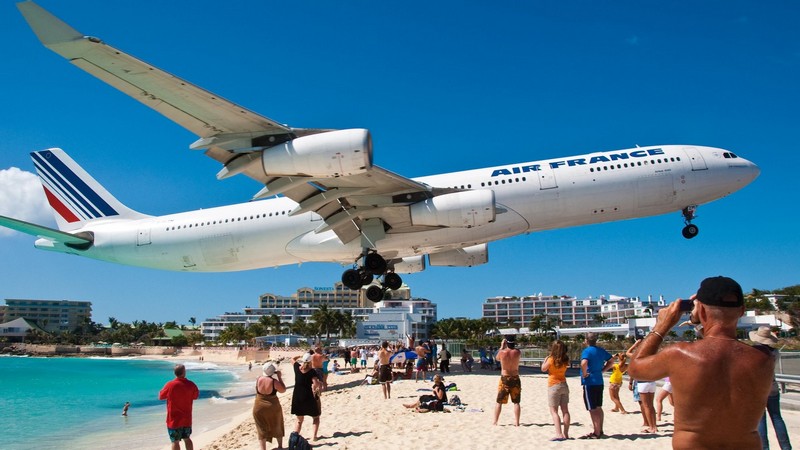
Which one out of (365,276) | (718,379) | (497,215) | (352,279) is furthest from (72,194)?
(718,379)

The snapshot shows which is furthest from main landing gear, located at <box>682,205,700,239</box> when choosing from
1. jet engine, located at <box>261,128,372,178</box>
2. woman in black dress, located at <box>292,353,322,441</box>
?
woman in black dress, located at <box>292,353,322,441</box>

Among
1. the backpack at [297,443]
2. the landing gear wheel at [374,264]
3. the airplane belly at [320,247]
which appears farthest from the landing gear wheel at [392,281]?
the backpack at [297,443]

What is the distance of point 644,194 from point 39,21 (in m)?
19.7

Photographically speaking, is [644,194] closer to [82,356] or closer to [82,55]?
[82,55]

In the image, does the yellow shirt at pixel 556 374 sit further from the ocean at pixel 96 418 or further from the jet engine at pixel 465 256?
the jet engine at pixel 465 256

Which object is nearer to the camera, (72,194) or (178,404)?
(178,404)

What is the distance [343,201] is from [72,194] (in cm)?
1513

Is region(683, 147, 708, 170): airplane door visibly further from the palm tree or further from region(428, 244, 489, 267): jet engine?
the palm tree

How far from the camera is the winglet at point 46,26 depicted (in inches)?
505

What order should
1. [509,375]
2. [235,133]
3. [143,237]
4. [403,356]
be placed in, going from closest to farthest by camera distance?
[509,375]
[235,133]
[143,237]
[403,356]

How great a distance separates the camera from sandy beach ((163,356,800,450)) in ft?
37.4

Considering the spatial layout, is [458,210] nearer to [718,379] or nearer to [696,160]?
[696,160]

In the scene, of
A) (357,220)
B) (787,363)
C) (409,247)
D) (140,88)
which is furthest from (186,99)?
(787,363)

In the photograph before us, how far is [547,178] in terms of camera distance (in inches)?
846
